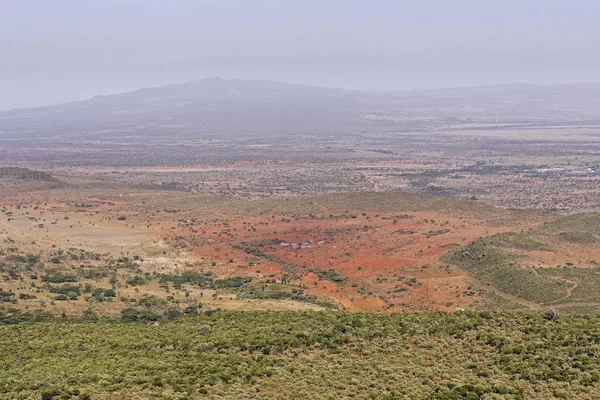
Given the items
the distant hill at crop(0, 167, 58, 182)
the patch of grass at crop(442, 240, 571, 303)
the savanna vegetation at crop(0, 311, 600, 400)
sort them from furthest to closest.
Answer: the distant hill at crop(0, 167, 58, 182), the patch of grass at crop(442, 240, 571, 303), the savanna vegetation at crop(0, 311, 600, 400)

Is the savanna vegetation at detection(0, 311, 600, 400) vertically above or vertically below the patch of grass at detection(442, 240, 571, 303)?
above

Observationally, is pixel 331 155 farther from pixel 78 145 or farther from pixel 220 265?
pixel 220 265

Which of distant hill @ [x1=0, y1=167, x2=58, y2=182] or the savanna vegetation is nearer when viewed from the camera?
the savanna vegetation

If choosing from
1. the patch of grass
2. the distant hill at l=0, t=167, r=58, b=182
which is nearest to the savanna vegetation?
the patch of grass

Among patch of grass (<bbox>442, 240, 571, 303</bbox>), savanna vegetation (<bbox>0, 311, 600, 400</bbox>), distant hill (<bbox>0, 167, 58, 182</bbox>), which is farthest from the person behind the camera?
distant hill (<bbox>0, 167, 58, 182</bbox>)

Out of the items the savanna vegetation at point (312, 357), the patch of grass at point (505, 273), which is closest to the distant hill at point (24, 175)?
the patch of grass at point (505, 273)

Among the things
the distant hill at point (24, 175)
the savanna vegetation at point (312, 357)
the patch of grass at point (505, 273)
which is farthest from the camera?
the distant hill at point (24, 175)

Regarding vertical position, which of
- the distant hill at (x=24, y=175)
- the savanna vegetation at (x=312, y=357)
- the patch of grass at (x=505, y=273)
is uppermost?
the distant hill at (x=24, y=175)

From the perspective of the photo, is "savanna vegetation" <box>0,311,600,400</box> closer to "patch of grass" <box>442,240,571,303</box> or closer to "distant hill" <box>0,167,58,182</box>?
"patch of grass" <box>442,240,571,303</box>

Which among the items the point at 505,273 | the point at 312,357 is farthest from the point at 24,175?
the point at 312,357

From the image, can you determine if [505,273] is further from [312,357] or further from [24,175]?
[24,175]

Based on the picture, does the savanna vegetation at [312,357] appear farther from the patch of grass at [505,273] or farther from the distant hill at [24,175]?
the distant hill at [24,175]

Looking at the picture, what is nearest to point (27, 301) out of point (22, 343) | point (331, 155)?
point (22, 343)
